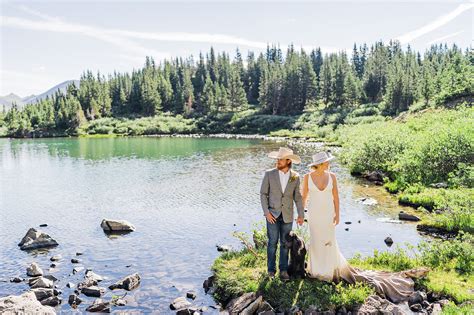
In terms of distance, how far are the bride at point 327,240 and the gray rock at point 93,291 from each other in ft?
25.6

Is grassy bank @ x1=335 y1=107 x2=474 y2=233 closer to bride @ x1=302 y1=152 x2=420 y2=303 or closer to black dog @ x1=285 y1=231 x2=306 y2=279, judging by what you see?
bride @ x1=302 y1=152 x2=420 y2=303

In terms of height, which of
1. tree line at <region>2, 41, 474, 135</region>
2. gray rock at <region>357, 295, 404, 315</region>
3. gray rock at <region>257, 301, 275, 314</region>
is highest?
tree line at <region>2, 41, 474, 135</region>

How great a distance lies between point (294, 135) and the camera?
320 feet

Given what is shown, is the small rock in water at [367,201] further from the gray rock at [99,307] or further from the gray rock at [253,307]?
the gray rock at [99,307]

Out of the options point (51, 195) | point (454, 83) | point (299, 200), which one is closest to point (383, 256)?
point (299, 200)

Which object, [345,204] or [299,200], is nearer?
[299,200]

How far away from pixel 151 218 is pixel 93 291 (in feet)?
40.1

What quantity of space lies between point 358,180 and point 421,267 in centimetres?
2439

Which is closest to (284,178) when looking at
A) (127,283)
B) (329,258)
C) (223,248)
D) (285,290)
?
(329,258)

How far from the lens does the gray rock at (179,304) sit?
13820 mm

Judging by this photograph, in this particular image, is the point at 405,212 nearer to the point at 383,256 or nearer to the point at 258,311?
the point at 383,256

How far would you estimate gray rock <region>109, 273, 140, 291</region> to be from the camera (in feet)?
51.7

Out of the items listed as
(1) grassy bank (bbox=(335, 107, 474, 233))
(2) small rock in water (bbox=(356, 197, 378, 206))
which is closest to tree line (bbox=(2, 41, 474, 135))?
(1) grassy bank (bbox=(335, 107, 474, 233))

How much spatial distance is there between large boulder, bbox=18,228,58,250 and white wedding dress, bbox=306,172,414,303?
1514cm
